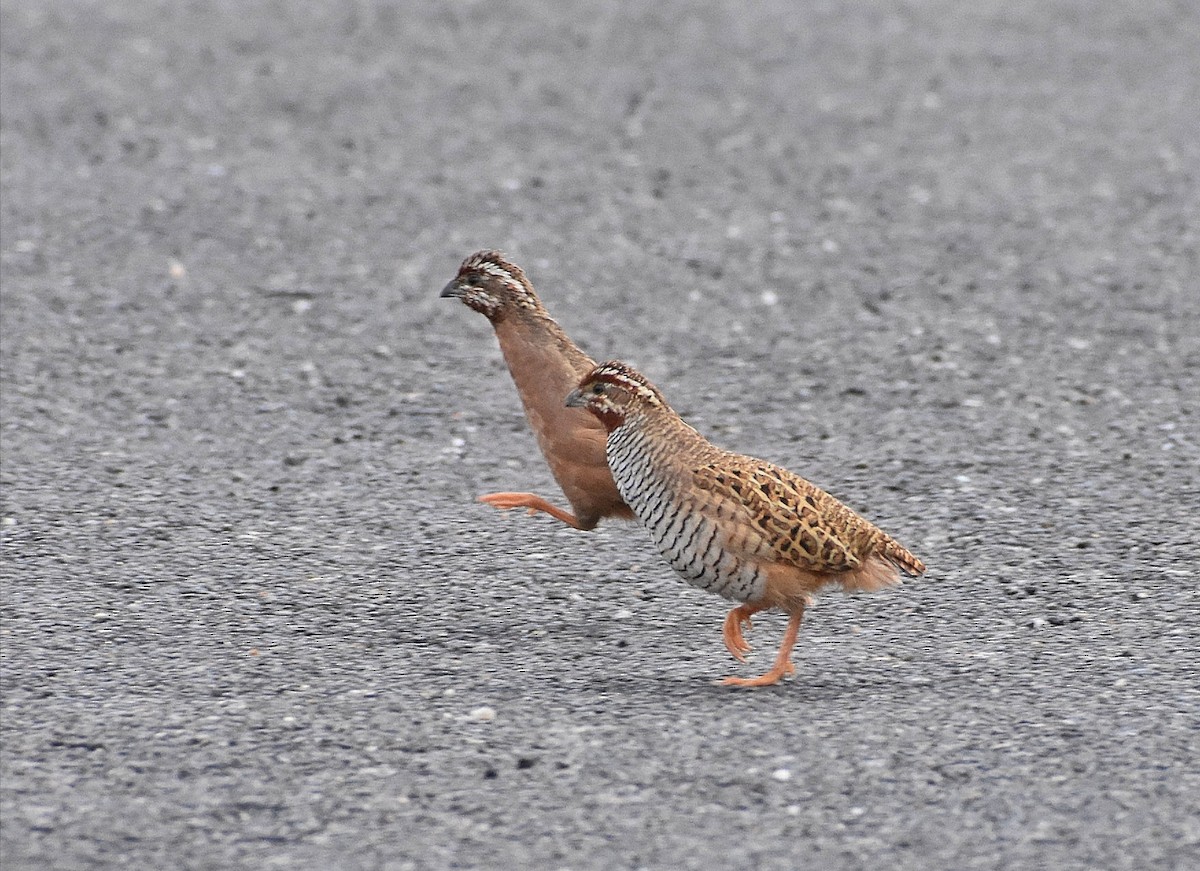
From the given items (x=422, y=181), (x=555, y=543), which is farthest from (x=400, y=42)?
(x=555, y=543)

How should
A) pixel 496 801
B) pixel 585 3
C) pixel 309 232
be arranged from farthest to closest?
1. pixel 585 3
2. pixel 309 232
3. pixel 496 801

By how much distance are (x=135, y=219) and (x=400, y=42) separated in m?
4.04

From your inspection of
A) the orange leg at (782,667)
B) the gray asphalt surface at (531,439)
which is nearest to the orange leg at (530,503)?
the gray asphalt surface at (531,439)

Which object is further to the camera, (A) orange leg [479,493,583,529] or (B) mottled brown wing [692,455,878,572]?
(A) orange leg [479,493,583,529]

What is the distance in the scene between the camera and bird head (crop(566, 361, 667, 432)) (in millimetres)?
5914

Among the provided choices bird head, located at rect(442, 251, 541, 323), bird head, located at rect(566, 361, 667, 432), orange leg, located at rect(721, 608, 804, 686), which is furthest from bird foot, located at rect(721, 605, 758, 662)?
bird head, located at rect(442, 251, 541, 323)

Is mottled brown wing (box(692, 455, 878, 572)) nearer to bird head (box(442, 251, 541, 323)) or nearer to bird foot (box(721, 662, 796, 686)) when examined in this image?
bird foot (box(721, 662, 796, 686))

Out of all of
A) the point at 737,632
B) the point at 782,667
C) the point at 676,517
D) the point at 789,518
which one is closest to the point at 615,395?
the point at 676,517

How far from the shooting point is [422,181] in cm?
1122

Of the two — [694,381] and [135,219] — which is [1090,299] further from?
[135,219]

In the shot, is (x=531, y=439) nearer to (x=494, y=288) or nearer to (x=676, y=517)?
(x=494, y=288)

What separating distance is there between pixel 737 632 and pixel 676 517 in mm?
437

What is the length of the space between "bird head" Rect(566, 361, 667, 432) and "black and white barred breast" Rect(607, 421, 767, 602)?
5 cm

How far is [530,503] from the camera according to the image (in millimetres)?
6781
